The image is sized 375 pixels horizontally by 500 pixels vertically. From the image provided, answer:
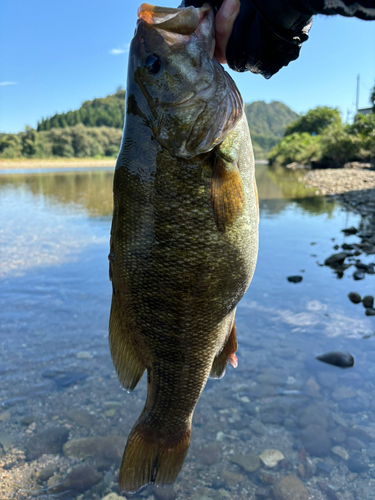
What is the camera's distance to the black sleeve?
1704mm

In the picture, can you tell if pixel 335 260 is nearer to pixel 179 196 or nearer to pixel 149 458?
pixel 149 458

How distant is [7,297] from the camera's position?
7.36 meters

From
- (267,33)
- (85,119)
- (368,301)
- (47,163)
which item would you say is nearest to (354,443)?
(368,301)

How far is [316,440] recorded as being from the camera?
393 centimetres

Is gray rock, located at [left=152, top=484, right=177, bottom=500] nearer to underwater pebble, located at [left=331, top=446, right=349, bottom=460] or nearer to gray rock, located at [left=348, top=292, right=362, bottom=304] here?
underwater pebble, located at [left=331, top=446, right=349, bottom=460]

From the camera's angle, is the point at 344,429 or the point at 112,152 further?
the point at 112,152

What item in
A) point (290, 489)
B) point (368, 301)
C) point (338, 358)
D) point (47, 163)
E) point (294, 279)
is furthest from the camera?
point (47, 163)

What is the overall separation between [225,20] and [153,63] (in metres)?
0.39

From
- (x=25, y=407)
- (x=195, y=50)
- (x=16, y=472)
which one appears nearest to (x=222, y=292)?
(x=195, y=50)

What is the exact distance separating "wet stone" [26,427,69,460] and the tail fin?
193cm

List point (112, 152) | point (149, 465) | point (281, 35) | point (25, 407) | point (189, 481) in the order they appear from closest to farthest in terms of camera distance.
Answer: point (281, 35)
point (149, 465)
point (189, 481)
point (25, 407)
point (112, 152)

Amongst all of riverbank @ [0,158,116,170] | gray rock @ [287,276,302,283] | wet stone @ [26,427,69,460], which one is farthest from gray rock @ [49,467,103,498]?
riverbank @ [0,158,116,170]

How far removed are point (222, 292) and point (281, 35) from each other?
1276 mm

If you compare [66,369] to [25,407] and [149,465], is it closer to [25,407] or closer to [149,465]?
[25,407]
